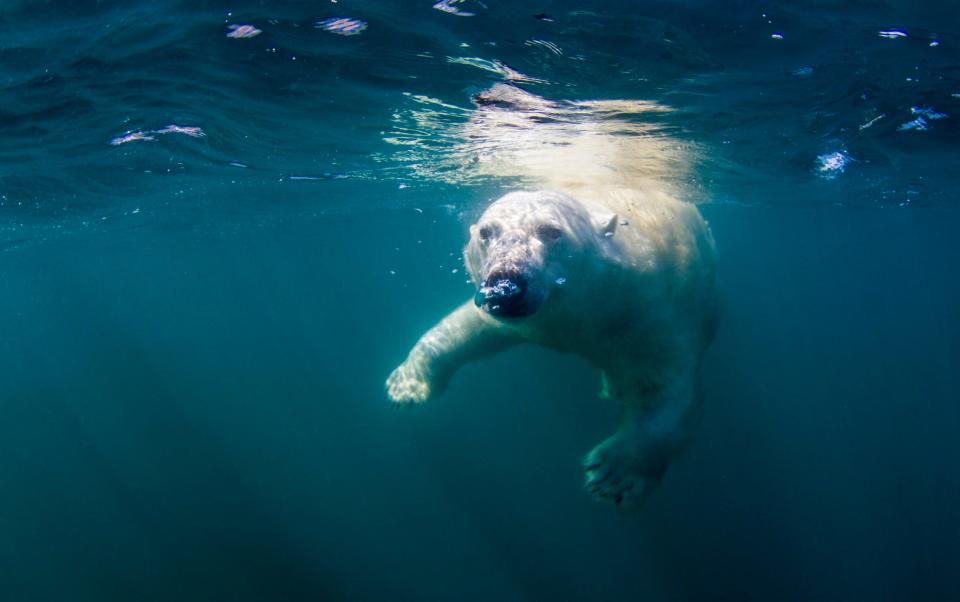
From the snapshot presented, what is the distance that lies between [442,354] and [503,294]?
3086 millimetres

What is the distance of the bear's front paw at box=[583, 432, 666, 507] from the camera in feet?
15.4

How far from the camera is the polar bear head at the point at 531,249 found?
12.2 feet

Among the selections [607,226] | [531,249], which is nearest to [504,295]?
[531,249]

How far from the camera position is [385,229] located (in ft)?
116

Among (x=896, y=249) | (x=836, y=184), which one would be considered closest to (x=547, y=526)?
(x=836, y=184)

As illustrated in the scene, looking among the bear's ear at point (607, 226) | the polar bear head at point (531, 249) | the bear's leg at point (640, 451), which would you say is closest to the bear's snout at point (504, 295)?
the polar bear head at point (531, 249)

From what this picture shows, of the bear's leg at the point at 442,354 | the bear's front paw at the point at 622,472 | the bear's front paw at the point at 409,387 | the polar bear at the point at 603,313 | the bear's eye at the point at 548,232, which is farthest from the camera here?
the bear's front paw at the point at 409,387

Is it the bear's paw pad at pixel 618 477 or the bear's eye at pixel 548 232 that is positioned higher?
the bear's eye at pixel 548 232

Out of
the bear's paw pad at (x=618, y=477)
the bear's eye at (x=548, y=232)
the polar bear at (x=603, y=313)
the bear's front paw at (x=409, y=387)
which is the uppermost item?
the bear's eye at (x=548, y=232)

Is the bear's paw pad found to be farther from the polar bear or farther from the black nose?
the black nose

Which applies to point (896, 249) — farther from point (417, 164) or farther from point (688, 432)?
point (688, 432)

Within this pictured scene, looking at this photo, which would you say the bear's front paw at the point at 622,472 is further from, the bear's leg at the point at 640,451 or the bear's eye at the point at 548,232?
the bear's eye at the point at 548,232

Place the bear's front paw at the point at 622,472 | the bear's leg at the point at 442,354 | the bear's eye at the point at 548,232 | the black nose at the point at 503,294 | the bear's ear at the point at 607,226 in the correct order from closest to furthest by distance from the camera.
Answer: the black nose at the point at 503,294 < the bear's eye at the point at 548,232 < the bear's front paw at the point at 622,472 < the bear's ear at the point at 607,226 < the bear's leg at the point at 442,354

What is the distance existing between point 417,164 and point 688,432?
10.0m
